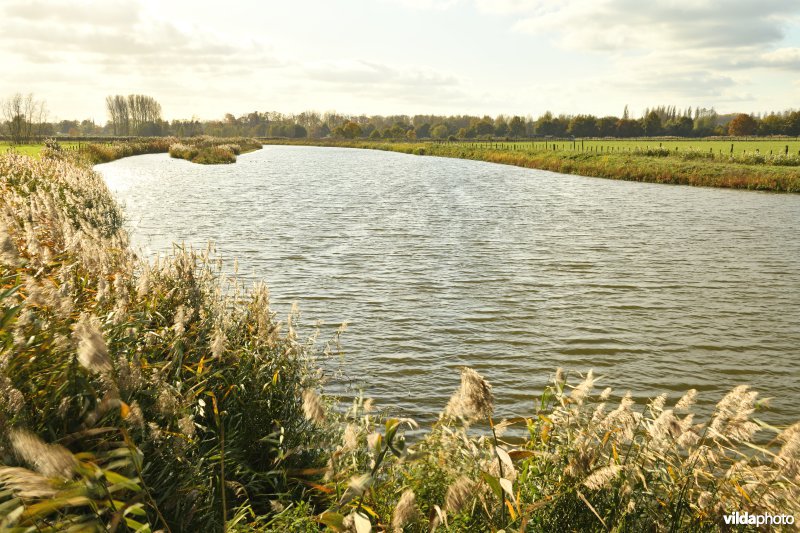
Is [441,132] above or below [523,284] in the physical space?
above

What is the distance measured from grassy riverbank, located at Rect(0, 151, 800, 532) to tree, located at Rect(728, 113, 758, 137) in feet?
463

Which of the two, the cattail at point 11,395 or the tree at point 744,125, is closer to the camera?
the cattail at point 11,395

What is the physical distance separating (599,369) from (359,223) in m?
15.2

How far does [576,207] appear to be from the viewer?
28297mm

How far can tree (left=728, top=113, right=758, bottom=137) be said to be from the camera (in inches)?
4761

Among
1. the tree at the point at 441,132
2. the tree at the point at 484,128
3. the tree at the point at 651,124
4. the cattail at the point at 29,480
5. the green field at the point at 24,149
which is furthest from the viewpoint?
the tree at the point at 441,132

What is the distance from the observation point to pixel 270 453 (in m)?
4.99

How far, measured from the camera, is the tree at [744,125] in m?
121

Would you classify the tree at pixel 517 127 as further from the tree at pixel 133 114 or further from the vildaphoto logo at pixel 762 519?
the vildaphoto logo at pixel 762 519

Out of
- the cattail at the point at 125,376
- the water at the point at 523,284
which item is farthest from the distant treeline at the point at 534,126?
the cattail at the point at 125,376

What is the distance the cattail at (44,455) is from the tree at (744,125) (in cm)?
14432

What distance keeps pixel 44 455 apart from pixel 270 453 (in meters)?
3.28

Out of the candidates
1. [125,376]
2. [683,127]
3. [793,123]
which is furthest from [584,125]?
[125,376]

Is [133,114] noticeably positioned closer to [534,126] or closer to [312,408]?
[534,126]
